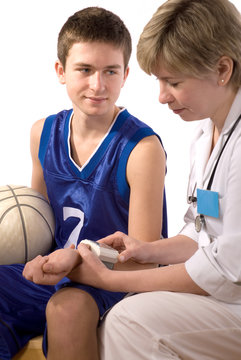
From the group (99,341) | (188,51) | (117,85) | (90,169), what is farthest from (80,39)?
(99,341)

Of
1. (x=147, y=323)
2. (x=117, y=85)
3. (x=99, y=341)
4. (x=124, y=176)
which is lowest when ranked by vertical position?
(x=99, y=341)

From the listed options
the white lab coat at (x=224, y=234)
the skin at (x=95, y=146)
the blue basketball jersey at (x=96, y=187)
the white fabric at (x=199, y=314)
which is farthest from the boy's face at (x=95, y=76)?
the white fabric at (x=199, y=314)

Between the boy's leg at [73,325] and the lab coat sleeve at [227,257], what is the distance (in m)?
0.30

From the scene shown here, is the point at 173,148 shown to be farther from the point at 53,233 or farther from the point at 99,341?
the point at 99,341

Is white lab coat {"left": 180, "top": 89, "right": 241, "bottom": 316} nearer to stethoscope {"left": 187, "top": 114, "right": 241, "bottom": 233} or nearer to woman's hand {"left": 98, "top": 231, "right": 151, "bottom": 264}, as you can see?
stethoscope {"left": 187, "top": 114, "right": 241, "bottom": 233}

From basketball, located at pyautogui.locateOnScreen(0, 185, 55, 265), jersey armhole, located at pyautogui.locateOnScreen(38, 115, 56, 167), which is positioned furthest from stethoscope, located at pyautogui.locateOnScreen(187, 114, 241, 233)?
jersey armhole, located at pyautogui.locateOnScreen(38, 115, 56, 167)

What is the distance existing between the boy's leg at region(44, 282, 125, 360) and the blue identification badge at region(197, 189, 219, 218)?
1.28ft

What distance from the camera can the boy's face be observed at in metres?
2.04

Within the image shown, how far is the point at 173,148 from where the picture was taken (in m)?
3.43

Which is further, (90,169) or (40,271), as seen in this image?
(90,169)

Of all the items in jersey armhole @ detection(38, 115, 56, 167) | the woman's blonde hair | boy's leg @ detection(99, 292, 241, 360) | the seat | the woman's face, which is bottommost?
the seat

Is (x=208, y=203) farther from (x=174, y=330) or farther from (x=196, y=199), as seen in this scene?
(x=174, y=330)

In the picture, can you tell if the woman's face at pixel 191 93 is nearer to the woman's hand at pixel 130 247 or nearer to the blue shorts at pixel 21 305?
the woman's hand at pixel 130 247

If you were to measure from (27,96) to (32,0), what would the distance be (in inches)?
20.8
